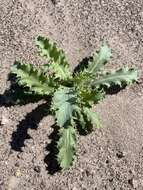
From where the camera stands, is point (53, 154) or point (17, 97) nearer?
point (53, 154)

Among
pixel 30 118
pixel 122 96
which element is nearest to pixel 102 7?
pixel 122 96

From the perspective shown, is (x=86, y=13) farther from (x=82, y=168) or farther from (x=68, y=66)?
(x=82, y=168)

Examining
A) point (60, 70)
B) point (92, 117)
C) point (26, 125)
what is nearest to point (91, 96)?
point (92, 117)

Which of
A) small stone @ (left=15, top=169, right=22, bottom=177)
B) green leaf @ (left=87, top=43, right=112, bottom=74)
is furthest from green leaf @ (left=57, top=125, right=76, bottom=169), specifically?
green leaf @ (left=87, top=43, right=112, bottom=74)

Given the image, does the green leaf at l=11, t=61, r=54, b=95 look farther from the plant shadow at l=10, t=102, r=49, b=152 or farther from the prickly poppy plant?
the plant shadow at l=10, t=102, r=49, b=152

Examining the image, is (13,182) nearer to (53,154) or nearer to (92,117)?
(53,154)

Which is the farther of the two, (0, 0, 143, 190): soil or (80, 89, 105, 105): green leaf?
(0, 0, 143, 190): soil
